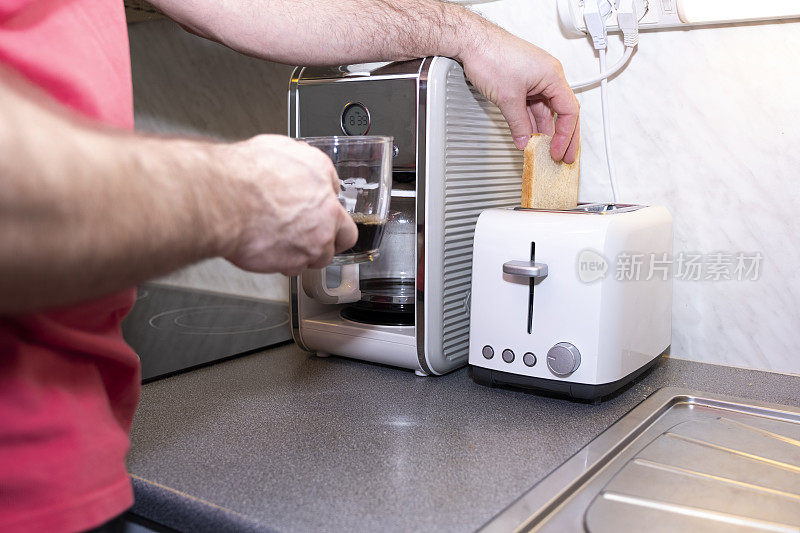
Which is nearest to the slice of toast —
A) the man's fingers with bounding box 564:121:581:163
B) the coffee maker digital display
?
the man's fingers with bounding box 564:121:581:163

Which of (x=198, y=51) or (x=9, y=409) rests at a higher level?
(x=198, y=51)

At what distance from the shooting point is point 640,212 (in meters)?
0.86

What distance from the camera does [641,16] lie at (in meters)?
0.99

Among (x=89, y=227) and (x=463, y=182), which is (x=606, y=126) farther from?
(x=89, y=227)

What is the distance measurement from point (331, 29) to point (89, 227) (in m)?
0.62

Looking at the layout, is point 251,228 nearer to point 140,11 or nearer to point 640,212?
point 640,212

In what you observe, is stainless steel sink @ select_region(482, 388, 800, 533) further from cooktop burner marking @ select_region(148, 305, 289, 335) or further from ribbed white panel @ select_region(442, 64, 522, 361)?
cooktop burner marking @ select_region(148, 305, 289, 335)

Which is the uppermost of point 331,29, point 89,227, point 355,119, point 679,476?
point 331,29

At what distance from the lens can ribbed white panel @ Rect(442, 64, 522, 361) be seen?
87 cm

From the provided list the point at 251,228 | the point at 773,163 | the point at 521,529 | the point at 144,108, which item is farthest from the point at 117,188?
the point at 144,108

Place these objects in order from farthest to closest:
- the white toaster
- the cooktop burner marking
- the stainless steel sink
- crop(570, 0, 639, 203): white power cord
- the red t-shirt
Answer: the cooktop burner marking
crop(570, 0, 639, 203): white power cord
the white toaster
the stainless steel sink
the red t-shirt

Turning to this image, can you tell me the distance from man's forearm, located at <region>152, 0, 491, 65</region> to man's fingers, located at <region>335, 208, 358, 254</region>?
16.0 inches

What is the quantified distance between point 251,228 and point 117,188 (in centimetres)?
11

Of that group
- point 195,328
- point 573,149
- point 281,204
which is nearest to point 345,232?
point 281,204
